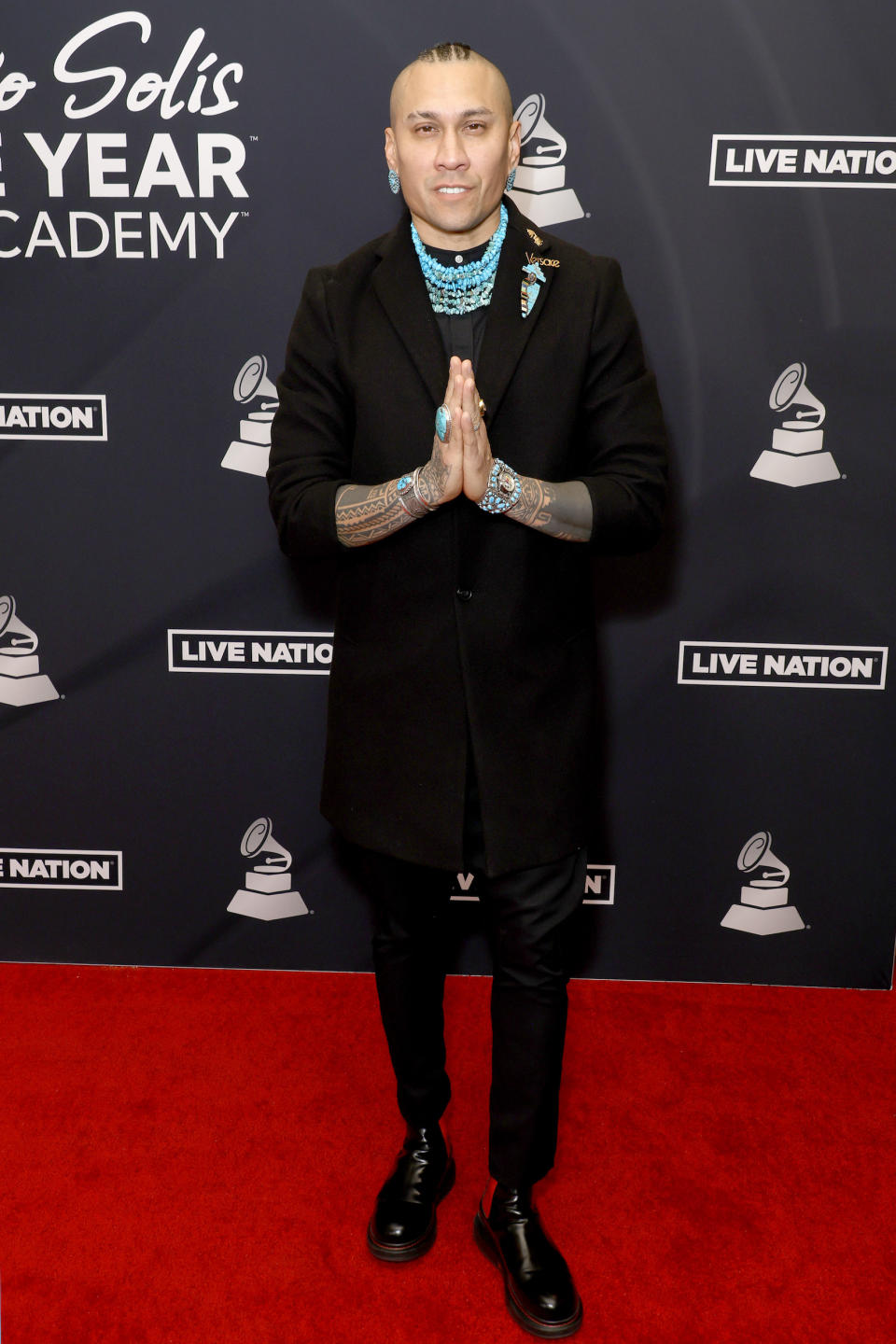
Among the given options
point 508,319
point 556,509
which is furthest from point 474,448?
point 508,319

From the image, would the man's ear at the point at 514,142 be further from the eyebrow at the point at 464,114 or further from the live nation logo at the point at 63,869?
the live nation logo at the point at 63,869

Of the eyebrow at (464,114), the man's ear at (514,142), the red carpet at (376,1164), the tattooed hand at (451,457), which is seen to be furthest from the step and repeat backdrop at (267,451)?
the tattooed hand at (451,457)

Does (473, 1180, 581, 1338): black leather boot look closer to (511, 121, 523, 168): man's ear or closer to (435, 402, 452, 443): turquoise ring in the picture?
(435, 402, 452, 443): turquoise ring

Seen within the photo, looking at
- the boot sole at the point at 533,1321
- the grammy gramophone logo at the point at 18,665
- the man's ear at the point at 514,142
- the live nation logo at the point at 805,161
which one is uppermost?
the live nation logo at the point at 805,161

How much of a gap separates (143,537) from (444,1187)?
1521mm

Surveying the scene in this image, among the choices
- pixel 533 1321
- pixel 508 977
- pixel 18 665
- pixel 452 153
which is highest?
pixel 452 153

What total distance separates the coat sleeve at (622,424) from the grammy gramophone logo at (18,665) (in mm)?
1527

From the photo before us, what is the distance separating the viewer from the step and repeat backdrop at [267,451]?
2.51 meters

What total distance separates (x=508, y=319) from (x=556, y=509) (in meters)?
0.30

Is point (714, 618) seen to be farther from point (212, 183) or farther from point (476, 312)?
point (212, 183)

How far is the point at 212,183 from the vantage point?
2.58 metres

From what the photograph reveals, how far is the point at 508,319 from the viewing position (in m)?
1.85

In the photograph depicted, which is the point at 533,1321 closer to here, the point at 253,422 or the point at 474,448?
the point at 474,448

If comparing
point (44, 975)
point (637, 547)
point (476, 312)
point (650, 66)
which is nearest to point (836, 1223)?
point (637, 547)
